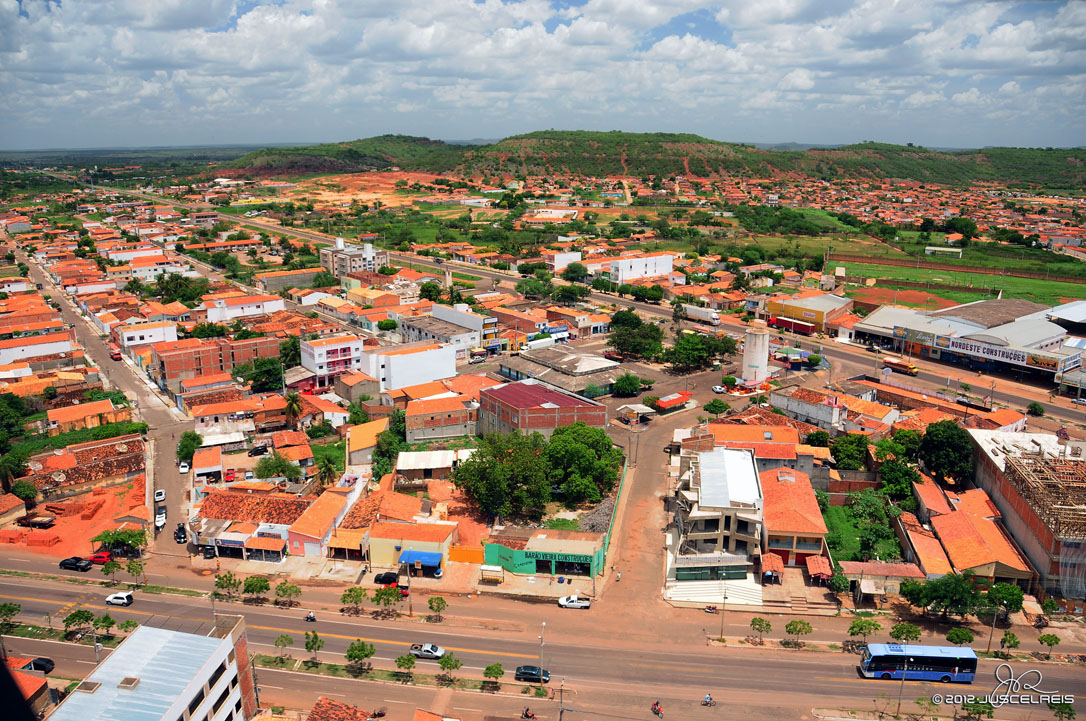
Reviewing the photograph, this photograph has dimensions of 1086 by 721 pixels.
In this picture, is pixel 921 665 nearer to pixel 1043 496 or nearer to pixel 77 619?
pixel 1043 496

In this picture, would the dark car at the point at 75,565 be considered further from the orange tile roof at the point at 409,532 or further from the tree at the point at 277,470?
the orange tile roof at the point at 409,532

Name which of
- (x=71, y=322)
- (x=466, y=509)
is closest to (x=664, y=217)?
(x=71, y=322)

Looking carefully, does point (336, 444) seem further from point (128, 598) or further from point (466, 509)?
point (128, 598)

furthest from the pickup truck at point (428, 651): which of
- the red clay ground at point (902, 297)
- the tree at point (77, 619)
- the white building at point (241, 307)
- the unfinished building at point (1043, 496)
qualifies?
the red clay ground at point (902, 297)

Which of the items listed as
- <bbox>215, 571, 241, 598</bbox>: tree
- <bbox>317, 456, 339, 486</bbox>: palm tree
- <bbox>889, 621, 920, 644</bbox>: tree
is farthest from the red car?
<bbox>889, 621, 920, 644</bbox>: tree

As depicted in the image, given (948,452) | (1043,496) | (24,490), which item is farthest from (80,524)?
(1043,496)
